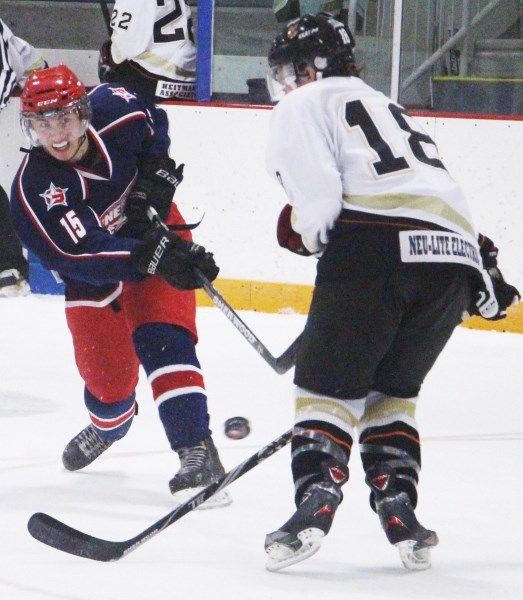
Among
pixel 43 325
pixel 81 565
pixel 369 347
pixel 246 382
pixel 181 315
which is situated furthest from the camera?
pixel 43 325

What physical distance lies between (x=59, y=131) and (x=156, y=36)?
7.49 ft

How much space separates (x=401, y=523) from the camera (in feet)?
6.94

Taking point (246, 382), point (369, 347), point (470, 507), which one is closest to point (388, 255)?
point (369, 347)

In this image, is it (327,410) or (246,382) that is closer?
(327,410)

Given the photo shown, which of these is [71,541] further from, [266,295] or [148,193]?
[266,295]

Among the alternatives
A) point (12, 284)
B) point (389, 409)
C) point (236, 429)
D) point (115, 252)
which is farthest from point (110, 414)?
point (12, 284)

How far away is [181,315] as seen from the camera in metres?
2.70

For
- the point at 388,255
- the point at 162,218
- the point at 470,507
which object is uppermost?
the point at 388,255

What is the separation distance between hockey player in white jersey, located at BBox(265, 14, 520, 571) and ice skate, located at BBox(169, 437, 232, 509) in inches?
18.3

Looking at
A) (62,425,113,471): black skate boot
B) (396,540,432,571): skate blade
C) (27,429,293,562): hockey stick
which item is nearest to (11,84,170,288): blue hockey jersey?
(62,425,113,471): black skate boot

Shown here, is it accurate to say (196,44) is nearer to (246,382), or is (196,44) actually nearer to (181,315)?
(246,382)

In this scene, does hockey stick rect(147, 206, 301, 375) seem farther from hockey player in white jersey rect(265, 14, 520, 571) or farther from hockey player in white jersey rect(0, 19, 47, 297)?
hockey player in white jersey rect(0, 19, 47, 297)

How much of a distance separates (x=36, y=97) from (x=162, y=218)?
0.42 meters

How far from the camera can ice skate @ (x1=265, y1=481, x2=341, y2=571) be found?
81.8 inches
